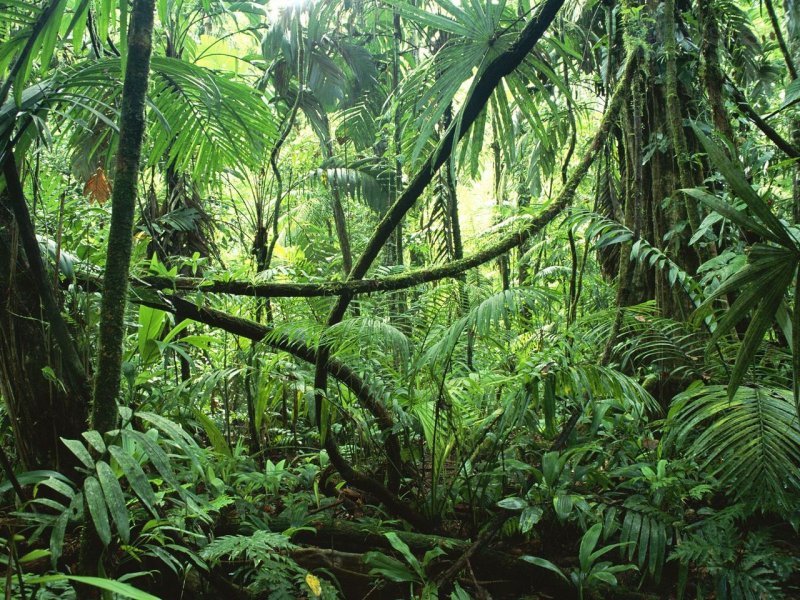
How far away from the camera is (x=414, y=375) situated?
2.27 meters

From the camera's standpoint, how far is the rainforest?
4.75 feet

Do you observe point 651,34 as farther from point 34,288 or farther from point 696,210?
point 34,288

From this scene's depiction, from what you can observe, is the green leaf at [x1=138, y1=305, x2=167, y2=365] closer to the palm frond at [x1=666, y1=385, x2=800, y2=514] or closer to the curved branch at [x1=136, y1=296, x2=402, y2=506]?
the curved branch at [x1=136, y1=296, x2=402, y2=506]

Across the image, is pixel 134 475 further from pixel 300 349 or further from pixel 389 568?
pixel 300 349

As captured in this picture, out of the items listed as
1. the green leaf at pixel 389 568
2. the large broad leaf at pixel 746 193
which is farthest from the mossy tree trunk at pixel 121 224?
the large broad leaf at pixel 746 193

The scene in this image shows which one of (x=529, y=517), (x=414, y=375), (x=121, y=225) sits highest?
(x=121, y=225)

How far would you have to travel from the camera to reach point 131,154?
127 cm

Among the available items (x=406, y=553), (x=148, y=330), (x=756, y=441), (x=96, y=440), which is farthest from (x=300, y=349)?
(x=756, y=441)

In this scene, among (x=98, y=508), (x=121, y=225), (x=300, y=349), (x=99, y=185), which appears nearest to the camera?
(x=98, y=508)

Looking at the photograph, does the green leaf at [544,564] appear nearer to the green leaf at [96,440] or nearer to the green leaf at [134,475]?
the green leaf at [134,475]

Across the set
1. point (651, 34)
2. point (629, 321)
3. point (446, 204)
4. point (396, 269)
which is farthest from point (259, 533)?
point (651, 34)

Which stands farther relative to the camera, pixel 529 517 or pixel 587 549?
pixel 529 517

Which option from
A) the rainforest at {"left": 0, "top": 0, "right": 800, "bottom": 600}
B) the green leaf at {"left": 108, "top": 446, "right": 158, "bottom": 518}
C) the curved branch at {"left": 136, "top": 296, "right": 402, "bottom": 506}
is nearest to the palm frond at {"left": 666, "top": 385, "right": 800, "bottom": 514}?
the rainforest at {"left": 0, "top": 0, "right": 800, "bottom": 600}

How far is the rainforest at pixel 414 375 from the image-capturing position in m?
1.45
